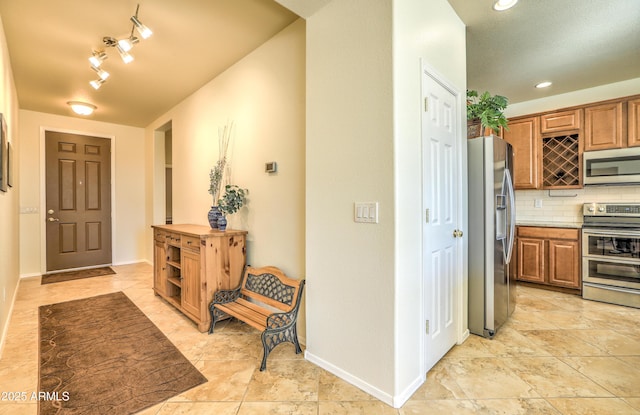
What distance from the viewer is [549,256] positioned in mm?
3904

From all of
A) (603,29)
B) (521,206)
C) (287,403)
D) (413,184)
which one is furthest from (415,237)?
(521,206)

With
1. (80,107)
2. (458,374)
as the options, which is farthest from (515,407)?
(80,107)

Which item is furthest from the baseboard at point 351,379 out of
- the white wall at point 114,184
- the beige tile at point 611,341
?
the white wall at point 114,184

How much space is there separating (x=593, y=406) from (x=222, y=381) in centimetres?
224

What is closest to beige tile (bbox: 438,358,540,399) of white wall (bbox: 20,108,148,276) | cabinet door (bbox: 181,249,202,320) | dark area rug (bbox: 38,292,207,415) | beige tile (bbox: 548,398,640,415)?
beige tile (bbox: 548,398,640,415)

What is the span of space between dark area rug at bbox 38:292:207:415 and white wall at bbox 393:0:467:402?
4.46ft

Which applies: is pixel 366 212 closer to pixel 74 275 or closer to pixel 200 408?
pixel 200 408

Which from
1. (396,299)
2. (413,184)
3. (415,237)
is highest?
(413,184)

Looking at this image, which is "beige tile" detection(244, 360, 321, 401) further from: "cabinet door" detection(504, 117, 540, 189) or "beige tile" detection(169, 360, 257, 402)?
"cabinet door" detection(504, 117, 540, 189)

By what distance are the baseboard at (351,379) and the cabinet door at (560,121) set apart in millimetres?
4144

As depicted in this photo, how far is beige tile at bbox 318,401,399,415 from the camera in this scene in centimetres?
166

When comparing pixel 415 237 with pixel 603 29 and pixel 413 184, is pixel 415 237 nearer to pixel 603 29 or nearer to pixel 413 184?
pixel 413 184

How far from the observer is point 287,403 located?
174cm

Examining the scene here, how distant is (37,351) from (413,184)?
3.19 metres
